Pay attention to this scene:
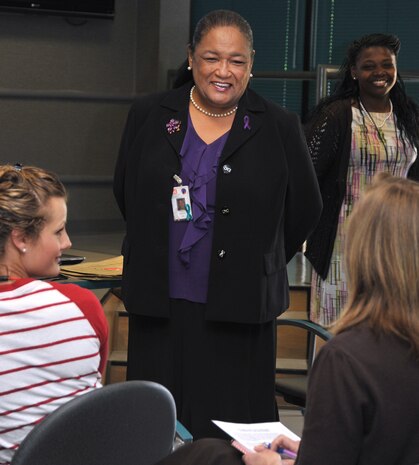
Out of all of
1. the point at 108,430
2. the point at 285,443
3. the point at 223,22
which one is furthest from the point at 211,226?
the point at 108,430

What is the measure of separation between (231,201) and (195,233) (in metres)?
0.15

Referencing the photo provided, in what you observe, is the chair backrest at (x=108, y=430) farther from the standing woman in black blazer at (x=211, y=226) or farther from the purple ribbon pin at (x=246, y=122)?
the purple ribbon pin at (x=246, y=122)

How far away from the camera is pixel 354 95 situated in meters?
3.88

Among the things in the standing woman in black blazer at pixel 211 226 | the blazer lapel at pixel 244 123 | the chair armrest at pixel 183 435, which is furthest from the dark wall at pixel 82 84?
the chair armrest at pixel 183 435

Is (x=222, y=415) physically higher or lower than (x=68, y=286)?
lower

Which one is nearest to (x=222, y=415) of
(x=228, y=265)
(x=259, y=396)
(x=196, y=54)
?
(x=259, y=396)

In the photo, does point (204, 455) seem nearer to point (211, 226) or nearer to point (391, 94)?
point (211, 226)

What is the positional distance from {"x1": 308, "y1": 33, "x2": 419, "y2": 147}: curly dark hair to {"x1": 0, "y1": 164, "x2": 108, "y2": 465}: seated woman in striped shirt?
1.97 meters

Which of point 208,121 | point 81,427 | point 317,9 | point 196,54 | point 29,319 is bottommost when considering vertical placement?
point 81,427

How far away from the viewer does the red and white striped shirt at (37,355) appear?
1.92 metres

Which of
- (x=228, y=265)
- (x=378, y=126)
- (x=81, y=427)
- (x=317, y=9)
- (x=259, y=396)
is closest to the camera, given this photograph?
(x=81, y=427)

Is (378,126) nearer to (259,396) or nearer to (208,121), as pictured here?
(208,121)

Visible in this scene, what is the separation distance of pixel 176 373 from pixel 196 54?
1029 millimetres

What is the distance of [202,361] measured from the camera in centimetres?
304
